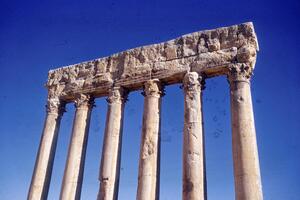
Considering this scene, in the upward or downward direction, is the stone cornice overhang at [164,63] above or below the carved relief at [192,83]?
above

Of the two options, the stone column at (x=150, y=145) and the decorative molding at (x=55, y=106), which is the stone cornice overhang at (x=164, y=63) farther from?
the stone column at (x=150, y=145)

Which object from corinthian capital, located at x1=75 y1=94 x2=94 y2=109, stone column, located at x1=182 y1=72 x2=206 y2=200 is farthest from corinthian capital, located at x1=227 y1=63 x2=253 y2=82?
corinthian capital, located at x1=75 y1=94 x2=94 y2=109

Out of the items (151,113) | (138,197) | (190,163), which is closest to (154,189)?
(138,197)

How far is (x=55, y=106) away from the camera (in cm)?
1925

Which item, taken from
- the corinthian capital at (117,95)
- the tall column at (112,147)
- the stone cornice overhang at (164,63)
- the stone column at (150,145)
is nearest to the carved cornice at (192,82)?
the stone cornice overhang at (164,63)

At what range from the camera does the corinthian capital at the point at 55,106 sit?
1920 cm

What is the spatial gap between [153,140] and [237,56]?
5376 millimetres

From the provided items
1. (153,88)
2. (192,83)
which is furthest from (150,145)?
(192,83)

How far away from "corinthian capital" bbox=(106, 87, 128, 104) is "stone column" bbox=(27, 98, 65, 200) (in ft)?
12.0

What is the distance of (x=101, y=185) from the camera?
50.2 ft

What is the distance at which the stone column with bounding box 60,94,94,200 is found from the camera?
16.4 meters

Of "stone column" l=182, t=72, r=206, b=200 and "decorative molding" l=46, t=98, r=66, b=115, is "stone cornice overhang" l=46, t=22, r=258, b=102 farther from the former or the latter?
"stone column" l=182, t=72, r=206, b=200

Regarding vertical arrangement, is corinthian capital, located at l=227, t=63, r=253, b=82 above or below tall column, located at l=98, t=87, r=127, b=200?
above

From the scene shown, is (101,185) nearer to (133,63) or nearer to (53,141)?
(53,141)
